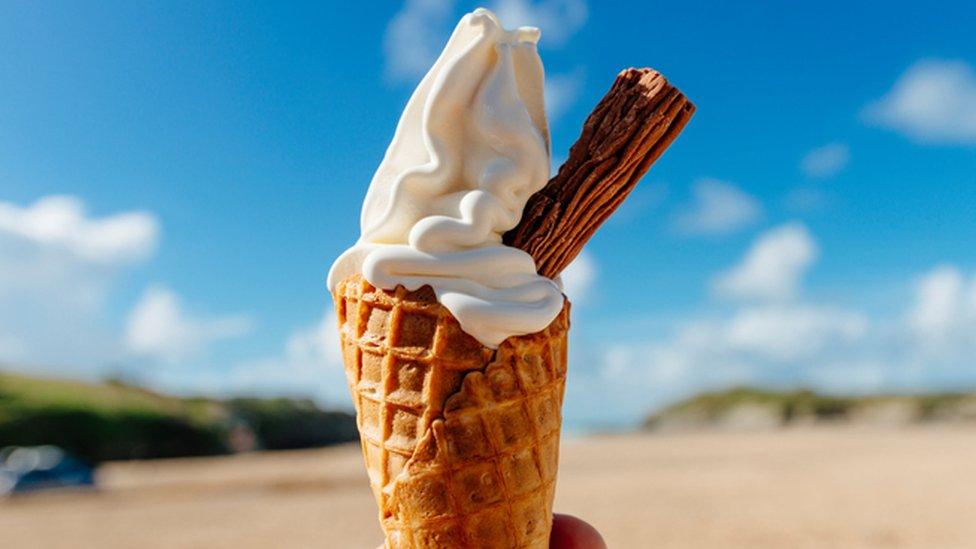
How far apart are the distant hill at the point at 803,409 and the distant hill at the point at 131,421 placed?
67.8 ft

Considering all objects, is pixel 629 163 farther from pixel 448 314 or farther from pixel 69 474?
pixel 69 474

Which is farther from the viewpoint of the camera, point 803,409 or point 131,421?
point 803,409

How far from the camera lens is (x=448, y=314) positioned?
2.80 meters

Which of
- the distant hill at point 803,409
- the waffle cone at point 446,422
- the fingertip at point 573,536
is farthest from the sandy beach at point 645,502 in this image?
the distant hill at point 803,409

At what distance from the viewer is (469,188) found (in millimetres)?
3064

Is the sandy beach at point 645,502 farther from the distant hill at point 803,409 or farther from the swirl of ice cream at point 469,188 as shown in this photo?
the distant hill at point 803,409

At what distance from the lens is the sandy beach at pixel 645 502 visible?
11.6m

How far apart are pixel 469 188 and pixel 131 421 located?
28547 millimetres

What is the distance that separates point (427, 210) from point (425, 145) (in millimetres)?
292

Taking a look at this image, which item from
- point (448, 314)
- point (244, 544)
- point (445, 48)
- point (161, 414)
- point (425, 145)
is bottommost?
point (244, 544)

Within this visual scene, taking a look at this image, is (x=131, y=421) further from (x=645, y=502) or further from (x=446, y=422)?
(x=446, y=422)

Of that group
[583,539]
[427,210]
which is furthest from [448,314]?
[583,539]

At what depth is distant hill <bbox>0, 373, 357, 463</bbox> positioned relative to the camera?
86.4 feet

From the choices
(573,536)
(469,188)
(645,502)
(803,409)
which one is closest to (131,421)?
(645,502)
